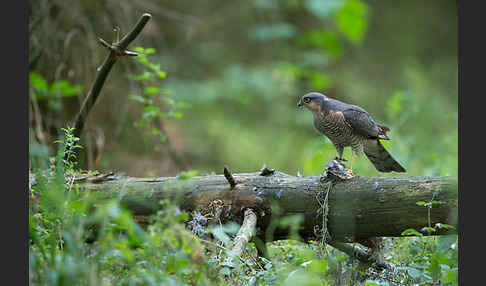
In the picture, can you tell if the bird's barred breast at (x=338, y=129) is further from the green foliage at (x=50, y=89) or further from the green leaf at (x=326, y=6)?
the green leaf at (x=326, y=6)

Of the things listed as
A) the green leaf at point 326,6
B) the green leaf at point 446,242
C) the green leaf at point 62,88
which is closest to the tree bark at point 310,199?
the green leaf at point 446,242

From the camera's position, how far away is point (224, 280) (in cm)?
220

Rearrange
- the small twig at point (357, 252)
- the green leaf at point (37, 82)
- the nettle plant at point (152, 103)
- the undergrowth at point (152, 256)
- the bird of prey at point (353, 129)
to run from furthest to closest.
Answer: the green leaf at point (37, 82)
the nettle plant at point (152, 103)
the bird of prey at point (353, 129)
the small twig at point (357, 252)
the undergrowth at point (152, 256)

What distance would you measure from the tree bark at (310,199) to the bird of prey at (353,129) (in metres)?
0.93

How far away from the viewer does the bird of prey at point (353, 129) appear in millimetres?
3711

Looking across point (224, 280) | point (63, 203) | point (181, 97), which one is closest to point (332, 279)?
point (224, 280)

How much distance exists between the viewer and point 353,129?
146 inches

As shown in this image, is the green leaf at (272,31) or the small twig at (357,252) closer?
the small twig at (357,252)

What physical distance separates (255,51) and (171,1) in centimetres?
203

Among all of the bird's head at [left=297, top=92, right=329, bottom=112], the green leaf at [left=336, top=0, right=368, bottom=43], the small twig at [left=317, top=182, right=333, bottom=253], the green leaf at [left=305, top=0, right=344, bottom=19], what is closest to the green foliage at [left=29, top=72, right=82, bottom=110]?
the bird's head at [left=297, top=92, right=329, bottom=112]

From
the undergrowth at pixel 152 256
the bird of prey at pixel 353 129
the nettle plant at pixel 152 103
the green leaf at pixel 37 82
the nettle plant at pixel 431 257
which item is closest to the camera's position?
the undergrowth at pixel 152 256

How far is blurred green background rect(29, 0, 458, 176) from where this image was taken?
15.9 feet

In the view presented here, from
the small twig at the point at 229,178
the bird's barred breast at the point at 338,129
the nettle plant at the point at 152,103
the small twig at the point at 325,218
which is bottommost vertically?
the small twig at the point at 325,218

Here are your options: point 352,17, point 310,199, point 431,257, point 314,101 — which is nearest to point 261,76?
point 352,17
